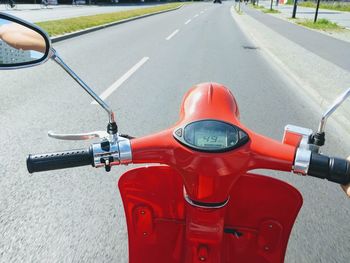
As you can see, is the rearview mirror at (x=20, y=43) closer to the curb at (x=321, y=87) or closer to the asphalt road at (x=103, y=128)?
the asphalt road at (x=103, y=128)

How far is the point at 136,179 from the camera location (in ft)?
5.65

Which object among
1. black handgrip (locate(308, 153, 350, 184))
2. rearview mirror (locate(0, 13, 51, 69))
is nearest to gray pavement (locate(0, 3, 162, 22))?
rearview mirror (locate(0, 13, 51, 69))

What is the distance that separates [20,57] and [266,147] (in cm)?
115

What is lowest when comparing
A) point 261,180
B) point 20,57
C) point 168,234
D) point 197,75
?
point 197,75

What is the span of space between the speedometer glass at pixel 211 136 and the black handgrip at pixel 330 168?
30 centimetres

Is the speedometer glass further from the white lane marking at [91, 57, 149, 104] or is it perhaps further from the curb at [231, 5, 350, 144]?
the white lane marking at [91, 57, 149, 104]

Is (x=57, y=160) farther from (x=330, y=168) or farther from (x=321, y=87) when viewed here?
(x=321, y=87)

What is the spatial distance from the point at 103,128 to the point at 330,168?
13.7 ft

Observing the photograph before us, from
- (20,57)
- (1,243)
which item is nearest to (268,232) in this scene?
(20,57)

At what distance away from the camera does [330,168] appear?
1.42 meters

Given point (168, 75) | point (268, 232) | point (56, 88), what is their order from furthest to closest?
point (168, 75), point (56, 88), point (268, 232)

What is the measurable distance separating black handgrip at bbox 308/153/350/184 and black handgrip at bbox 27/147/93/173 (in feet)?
2.94

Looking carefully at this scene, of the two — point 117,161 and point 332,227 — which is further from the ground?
point 117,161

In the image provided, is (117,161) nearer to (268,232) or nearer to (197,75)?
(268,232)
